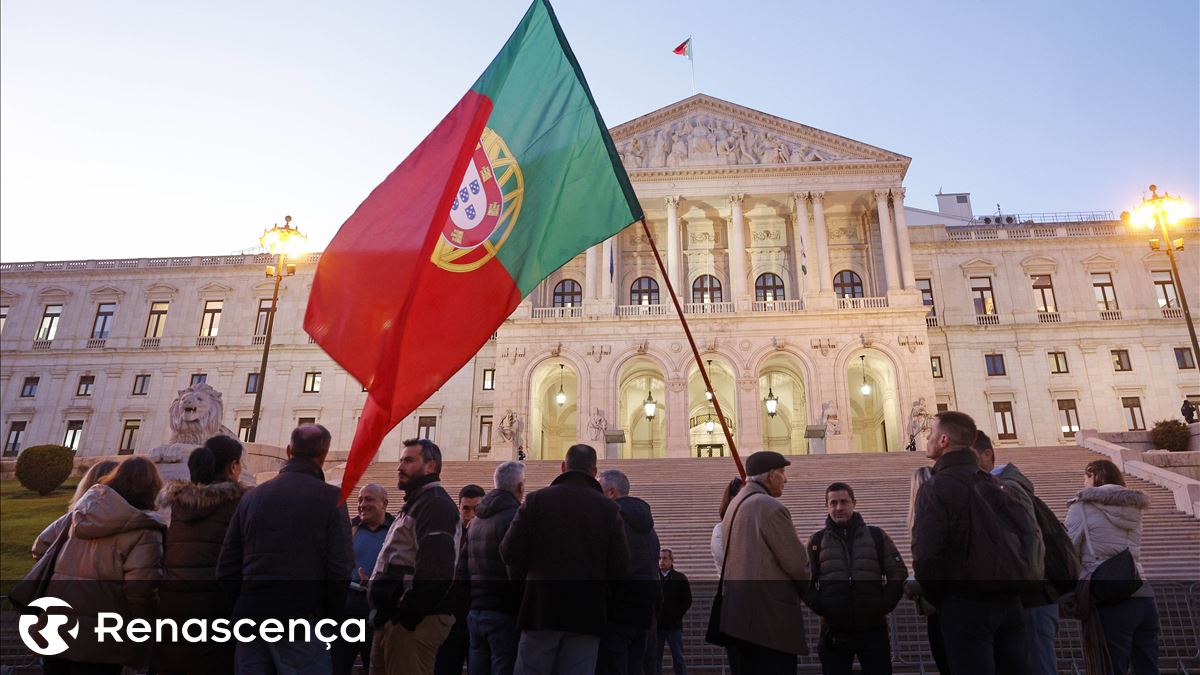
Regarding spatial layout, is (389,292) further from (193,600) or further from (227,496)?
(193,600)

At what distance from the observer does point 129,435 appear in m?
40.9

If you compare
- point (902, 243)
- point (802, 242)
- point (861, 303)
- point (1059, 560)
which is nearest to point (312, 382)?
point (802, 242)

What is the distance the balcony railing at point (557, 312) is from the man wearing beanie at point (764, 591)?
3105cm

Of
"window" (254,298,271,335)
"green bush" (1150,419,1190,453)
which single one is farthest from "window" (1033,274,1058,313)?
"window" (254,298,271,335)

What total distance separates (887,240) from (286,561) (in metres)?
35.9

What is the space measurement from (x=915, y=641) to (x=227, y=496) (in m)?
7.76

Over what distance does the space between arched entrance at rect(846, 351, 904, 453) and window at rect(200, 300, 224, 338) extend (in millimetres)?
34485

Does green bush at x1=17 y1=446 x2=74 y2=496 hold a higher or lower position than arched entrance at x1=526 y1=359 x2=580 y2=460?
lower

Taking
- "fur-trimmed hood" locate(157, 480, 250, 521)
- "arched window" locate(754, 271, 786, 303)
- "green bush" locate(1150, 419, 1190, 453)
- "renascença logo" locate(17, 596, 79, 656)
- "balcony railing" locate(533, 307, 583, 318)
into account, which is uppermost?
"arched window" locate(754, 271, 786, 303)

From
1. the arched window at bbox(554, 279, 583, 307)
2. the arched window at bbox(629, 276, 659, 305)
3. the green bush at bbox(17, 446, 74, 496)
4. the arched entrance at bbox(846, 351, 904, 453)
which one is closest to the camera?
the green bush at bbox(17, 446, 74, 496)

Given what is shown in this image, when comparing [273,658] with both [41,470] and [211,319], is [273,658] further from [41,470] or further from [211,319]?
[211,319]

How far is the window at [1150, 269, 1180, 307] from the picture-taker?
37688 millimetres

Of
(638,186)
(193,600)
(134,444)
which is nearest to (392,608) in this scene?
(193,600)

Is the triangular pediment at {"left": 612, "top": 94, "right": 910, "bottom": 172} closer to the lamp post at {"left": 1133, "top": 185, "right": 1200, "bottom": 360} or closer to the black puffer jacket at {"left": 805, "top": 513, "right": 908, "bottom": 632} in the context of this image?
the lamp post at {"left": 1133, "top": 185, "right": 1200, "bottom": 360}
